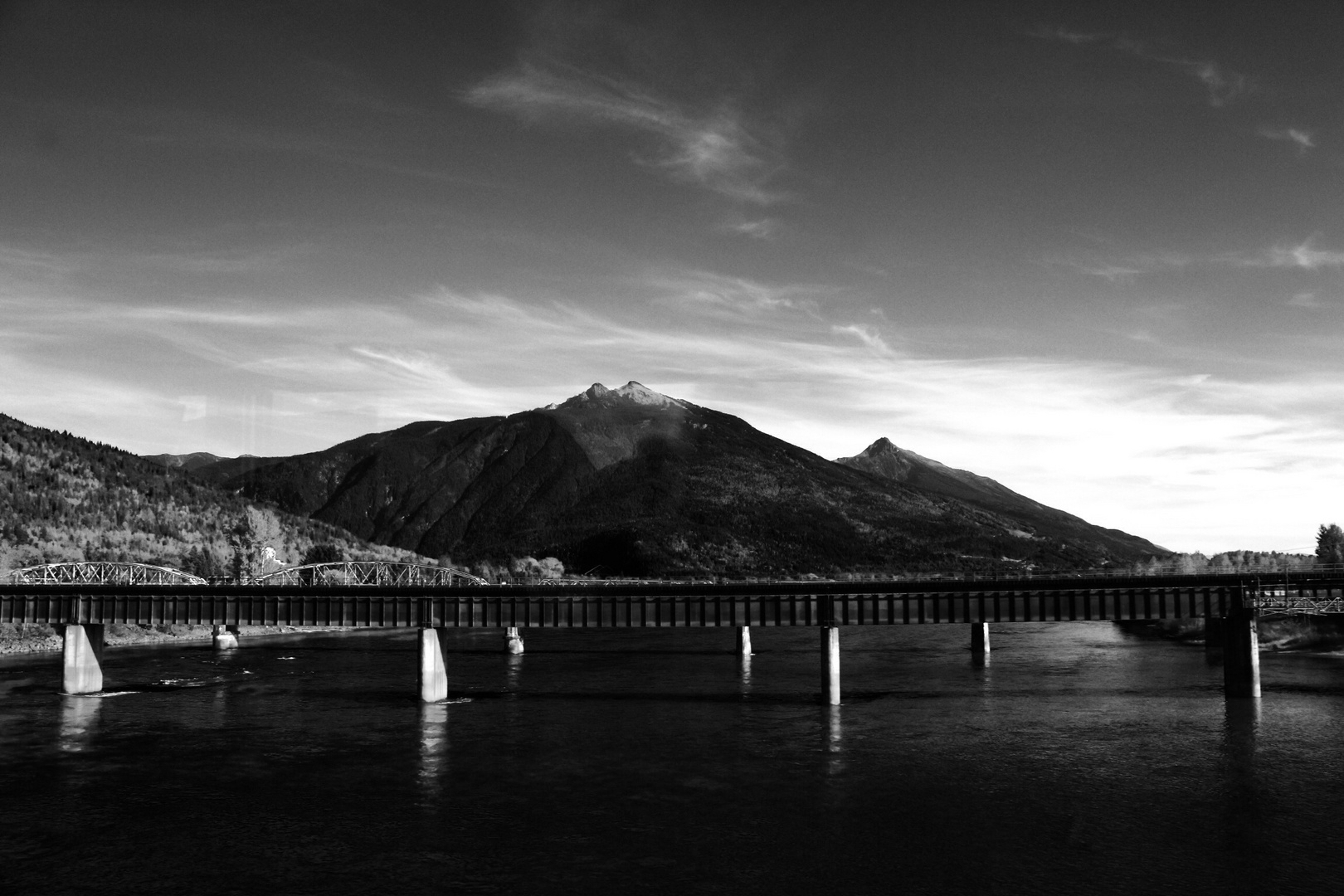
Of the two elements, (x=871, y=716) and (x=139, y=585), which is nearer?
(x=871, y=716)

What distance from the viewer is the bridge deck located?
88.1m

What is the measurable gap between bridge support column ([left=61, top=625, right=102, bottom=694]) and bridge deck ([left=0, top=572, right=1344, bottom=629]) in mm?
1903

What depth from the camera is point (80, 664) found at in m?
91.0

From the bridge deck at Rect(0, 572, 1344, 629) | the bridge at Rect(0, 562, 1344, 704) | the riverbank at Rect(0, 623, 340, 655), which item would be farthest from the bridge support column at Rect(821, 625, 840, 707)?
the riverbank at Rect(0, 623, 340, 655)

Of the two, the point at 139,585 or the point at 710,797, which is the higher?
the point at 139,585

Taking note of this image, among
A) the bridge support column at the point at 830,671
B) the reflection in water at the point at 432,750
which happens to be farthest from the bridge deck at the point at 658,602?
the reflection in water at the point at 432,750

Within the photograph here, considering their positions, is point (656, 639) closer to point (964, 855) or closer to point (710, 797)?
point (710, 797)

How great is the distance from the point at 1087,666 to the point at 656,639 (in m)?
67.3

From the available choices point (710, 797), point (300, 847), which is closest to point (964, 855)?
point (710, 797)

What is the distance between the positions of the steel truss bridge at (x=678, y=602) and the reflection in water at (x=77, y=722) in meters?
9.47

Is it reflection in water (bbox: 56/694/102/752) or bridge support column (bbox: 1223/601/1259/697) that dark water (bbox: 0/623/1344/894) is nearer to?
reflection in water (bbox: 56/694/102/752)

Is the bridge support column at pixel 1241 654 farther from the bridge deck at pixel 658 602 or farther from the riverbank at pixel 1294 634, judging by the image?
the riverbank at pixel 1294 634

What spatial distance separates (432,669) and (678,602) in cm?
2093

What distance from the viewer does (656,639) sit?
16088 centimetres
